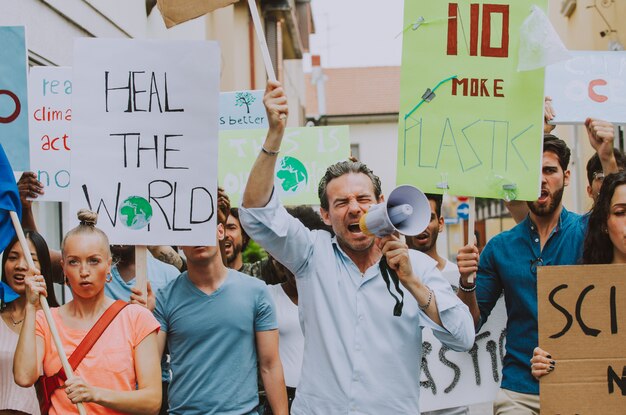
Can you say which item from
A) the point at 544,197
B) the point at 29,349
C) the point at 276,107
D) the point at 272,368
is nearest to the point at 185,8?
the point at 276,107

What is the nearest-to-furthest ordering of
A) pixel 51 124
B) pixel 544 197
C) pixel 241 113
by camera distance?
1. pixel 544 197
2. pixel 51 124
3. pixel 241 113

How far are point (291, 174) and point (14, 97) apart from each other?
2615mm

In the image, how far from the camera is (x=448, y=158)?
3.88 m

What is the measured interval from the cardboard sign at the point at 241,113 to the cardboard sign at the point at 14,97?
7.88 feet

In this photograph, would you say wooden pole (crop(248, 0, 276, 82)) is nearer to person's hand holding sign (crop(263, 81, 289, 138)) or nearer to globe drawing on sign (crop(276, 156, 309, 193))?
person's hand holding sign (crop(263, 81, 289, 138))

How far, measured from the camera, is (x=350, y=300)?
343cm

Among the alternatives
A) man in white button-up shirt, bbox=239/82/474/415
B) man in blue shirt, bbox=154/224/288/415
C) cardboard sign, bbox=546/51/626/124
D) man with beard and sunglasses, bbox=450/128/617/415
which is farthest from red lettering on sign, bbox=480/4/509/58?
man in blue shirt, bbox=154/224/288/415

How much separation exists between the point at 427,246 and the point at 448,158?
1.19 metres

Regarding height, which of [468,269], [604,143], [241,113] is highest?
[241,113]

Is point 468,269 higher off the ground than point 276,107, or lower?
lower

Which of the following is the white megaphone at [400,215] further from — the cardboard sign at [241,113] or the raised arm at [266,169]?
the cardboard sign at [241,113]

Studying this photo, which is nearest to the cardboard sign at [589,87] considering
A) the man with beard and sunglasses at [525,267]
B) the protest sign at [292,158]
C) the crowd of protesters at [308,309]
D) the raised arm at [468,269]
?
the crowd of protesters at [308,309]

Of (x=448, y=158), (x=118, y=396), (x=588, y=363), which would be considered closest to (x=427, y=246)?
(x=448, y=158)

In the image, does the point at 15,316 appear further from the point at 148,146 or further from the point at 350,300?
the point at 350,300
